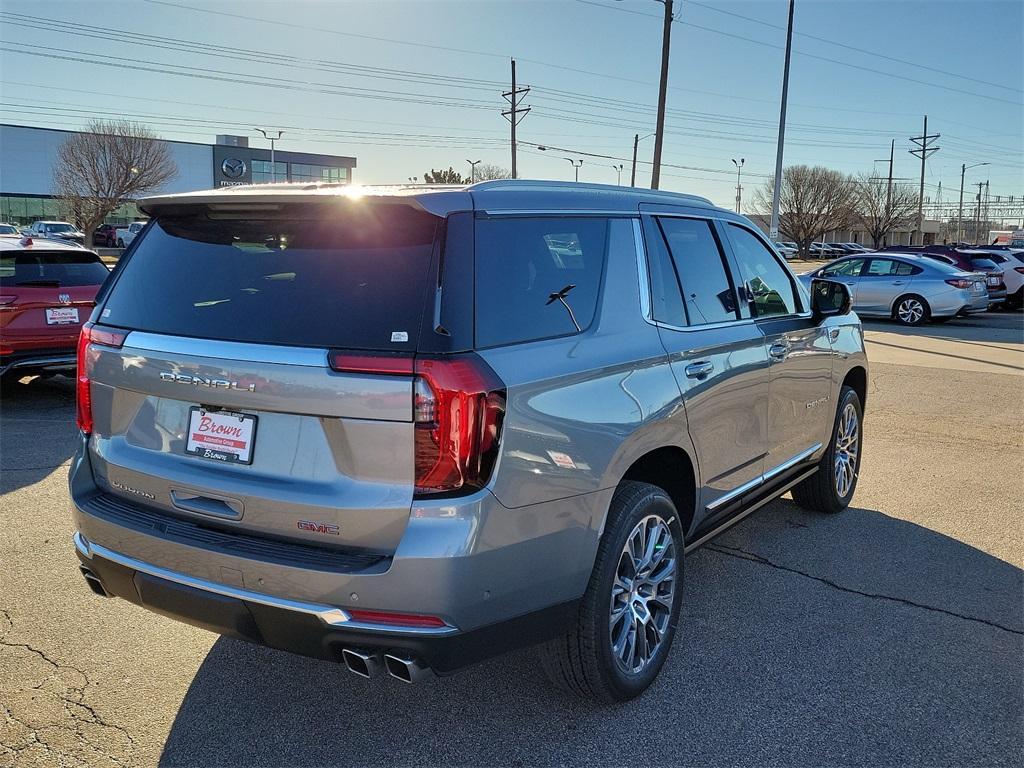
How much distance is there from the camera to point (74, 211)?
162ft

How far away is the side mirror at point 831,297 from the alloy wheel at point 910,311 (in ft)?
51.6

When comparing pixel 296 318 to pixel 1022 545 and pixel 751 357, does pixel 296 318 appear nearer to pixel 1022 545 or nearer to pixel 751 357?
pixel 751 357

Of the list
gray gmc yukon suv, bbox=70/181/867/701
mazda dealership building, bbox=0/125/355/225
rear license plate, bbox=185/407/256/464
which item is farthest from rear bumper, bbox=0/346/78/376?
mazda dealership building, bbox=0/125/355/225

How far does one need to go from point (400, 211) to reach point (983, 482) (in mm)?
5455

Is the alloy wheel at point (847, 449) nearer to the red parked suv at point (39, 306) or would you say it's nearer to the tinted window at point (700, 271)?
the tinted window at point (700, 271)

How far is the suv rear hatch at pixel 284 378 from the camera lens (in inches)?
97.9

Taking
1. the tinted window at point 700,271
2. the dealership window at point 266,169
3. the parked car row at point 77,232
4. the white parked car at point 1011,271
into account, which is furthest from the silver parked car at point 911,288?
the dealership window at point 266,169

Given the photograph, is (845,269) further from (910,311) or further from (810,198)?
(810,198)

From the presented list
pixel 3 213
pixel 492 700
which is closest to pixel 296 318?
pixel 492 700

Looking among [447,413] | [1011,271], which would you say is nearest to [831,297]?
[447,413]

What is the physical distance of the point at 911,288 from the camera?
1925cm

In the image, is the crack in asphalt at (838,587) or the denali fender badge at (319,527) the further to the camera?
the crack in asphalt at (838,587)

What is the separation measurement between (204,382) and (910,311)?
1950 cm

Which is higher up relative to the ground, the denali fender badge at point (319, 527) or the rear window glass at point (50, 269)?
the rear window glass at point (50, 269)
